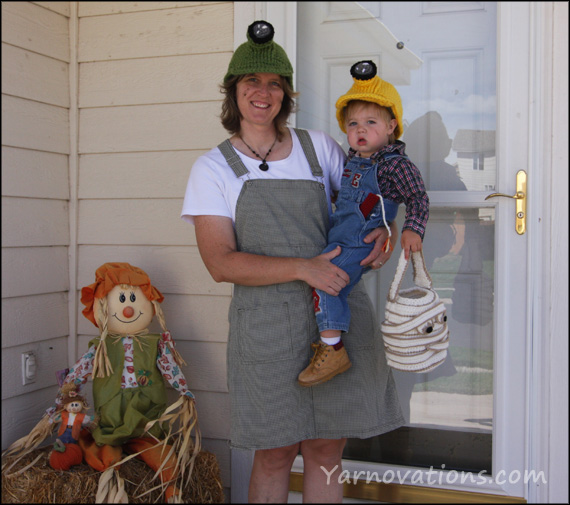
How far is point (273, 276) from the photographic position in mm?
1950

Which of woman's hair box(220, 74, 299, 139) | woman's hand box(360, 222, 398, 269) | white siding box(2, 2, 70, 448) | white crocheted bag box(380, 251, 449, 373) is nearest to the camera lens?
white crocheted bag box(380, 251, 449, 373)

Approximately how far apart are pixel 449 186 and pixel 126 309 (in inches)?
54.0

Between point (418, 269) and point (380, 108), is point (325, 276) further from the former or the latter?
point (380, 108)

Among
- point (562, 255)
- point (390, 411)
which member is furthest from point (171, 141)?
point (562, 255)

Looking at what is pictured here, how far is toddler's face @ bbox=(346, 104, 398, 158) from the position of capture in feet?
6.75

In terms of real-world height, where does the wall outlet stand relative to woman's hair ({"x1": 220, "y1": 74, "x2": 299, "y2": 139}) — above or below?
below

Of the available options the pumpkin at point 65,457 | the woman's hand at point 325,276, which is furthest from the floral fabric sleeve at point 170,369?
the woman's hand at point 325,276

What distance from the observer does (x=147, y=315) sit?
2520mm

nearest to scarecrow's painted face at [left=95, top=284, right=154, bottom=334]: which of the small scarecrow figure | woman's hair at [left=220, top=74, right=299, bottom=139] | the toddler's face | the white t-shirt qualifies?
the small scarecrow figure

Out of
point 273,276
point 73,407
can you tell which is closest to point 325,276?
point 273,276

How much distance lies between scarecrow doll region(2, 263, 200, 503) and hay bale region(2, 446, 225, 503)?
0.14 feet

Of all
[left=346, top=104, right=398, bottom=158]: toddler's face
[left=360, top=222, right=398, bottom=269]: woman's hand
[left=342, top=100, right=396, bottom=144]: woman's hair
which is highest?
[left=342, top=100, right=396, bottom=144]: woman's hair

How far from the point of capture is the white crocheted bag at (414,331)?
6.14 ft

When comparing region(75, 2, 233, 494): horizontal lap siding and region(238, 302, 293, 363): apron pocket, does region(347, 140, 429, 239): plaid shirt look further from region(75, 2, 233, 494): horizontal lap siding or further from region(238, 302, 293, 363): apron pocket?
region(75, 2, 233, 494): horizontal lap siding
